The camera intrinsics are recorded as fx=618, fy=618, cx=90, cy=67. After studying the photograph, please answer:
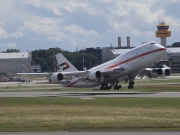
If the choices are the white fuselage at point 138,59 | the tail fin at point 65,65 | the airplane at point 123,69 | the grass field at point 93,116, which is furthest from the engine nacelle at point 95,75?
the grass field at point 93,116

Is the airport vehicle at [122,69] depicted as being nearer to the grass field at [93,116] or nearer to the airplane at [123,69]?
the airplane at [123,69]

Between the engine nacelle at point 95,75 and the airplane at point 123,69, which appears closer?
the airplane at point 123,69

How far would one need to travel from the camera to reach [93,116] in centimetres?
3741

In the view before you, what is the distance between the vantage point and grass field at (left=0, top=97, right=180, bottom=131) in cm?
3170

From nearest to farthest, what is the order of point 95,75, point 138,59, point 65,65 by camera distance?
point 138,59 < point 95,75 < point 65,65

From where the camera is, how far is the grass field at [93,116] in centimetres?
3170

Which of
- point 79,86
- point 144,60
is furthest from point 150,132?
point 79,86

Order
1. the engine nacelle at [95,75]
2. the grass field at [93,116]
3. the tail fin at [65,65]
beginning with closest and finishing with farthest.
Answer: the grass field at [93,116], the engine nacelle at [95,75], the tail fin at [65,65]

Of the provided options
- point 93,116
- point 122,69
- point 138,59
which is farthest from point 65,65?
point 93,116

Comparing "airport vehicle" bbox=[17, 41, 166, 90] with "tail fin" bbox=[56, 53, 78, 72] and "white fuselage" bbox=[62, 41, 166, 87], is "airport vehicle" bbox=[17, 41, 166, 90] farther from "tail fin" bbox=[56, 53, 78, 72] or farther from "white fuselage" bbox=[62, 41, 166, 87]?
"tail fin" bbox=[56, 53, 78, 72]

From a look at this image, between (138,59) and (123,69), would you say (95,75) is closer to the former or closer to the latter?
(123,69)

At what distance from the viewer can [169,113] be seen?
38812mm

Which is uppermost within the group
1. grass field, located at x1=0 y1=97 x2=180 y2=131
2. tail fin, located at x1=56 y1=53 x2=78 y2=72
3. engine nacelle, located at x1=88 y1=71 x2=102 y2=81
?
tail fin, located at x1=56 y1=53 x2=78 y2=72

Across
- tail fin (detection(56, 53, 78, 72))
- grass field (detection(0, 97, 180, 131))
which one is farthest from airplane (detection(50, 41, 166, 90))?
grass field (detection(0, 97, 180, 131))
